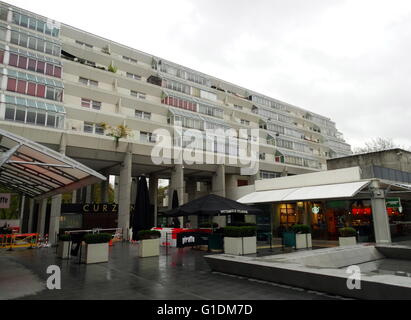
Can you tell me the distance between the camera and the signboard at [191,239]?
15.7 m

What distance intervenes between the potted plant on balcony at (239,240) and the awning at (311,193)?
20.7ft

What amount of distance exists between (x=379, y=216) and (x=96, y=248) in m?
15.4

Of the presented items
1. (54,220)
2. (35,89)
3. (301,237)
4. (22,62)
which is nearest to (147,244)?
(301,237)

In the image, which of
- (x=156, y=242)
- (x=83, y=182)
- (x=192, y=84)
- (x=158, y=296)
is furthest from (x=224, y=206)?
(x=192, y=84)

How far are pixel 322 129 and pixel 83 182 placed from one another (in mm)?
63098

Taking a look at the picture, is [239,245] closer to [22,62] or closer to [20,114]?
[20,114]

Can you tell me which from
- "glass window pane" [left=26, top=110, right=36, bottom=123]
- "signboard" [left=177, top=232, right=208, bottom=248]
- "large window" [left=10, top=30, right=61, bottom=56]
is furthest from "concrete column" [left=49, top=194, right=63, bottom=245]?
"large window" [left=10, top=30, right=61, bottom=56]

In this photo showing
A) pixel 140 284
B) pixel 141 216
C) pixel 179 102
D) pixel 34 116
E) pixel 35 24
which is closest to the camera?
pixel 140 284

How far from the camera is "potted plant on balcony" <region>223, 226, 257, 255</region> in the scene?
1320cm

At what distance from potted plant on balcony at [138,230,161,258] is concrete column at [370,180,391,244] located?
12616 mm

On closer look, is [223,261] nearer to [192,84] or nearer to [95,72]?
[95,72]

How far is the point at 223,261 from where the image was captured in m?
8.91

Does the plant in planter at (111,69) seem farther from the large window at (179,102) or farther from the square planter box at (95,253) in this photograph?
the square planter box at (95,253)

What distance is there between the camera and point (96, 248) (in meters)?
11.5
